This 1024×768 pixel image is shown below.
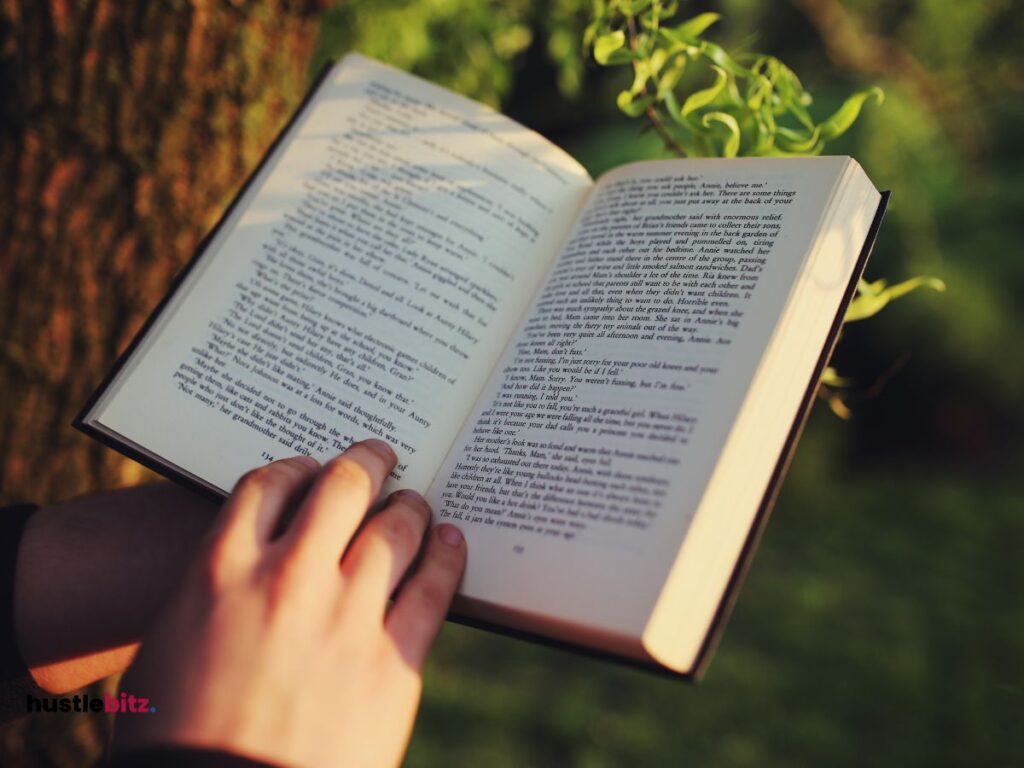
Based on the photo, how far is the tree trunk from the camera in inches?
Answer: 56.3

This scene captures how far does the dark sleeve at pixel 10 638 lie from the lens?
1.13 meters

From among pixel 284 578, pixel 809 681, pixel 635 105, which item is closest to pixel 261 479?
pixel 284 578

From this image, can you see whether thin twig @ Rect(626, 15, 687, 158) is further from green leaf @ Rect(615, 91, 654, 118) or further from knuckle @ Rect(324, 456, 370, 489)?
knuckle @ Rect(324, 456, 370, 489)

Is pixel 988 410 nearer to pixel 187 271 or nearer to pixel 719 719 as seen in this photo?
pixel 719 719

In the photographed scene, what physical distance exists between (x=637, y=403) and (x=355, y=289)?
456mm

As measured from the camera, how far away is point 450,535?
100 centimetres

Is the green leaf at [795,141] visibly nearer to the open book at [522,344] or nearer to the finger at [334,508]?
the open book at [522,344]

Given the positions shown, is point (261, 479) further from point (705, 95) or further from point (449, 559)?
point (705, 95)

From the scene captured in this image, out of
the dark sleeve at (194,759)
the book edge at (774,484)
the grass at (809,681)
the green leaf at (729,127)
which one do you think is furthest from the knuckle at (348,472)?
the grass at (809,681)

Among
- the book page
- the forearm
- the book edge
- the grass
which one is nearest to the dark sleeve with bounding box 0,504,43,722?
the forearm

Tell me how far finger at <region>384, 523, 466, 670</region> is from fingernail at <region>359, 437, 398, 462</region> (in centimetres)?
11

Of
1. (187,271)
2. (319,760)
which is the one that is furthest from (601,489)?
(187,271)

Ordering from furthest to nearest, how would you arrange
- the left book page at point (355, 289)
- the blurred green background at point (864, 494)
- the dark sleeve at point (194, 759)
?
the blurred green background at point (864, 494), the left book page at point (355, 289), the dark sleeve at point (194, 759)

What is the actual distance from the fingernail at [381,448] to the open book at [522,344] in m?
0.05
